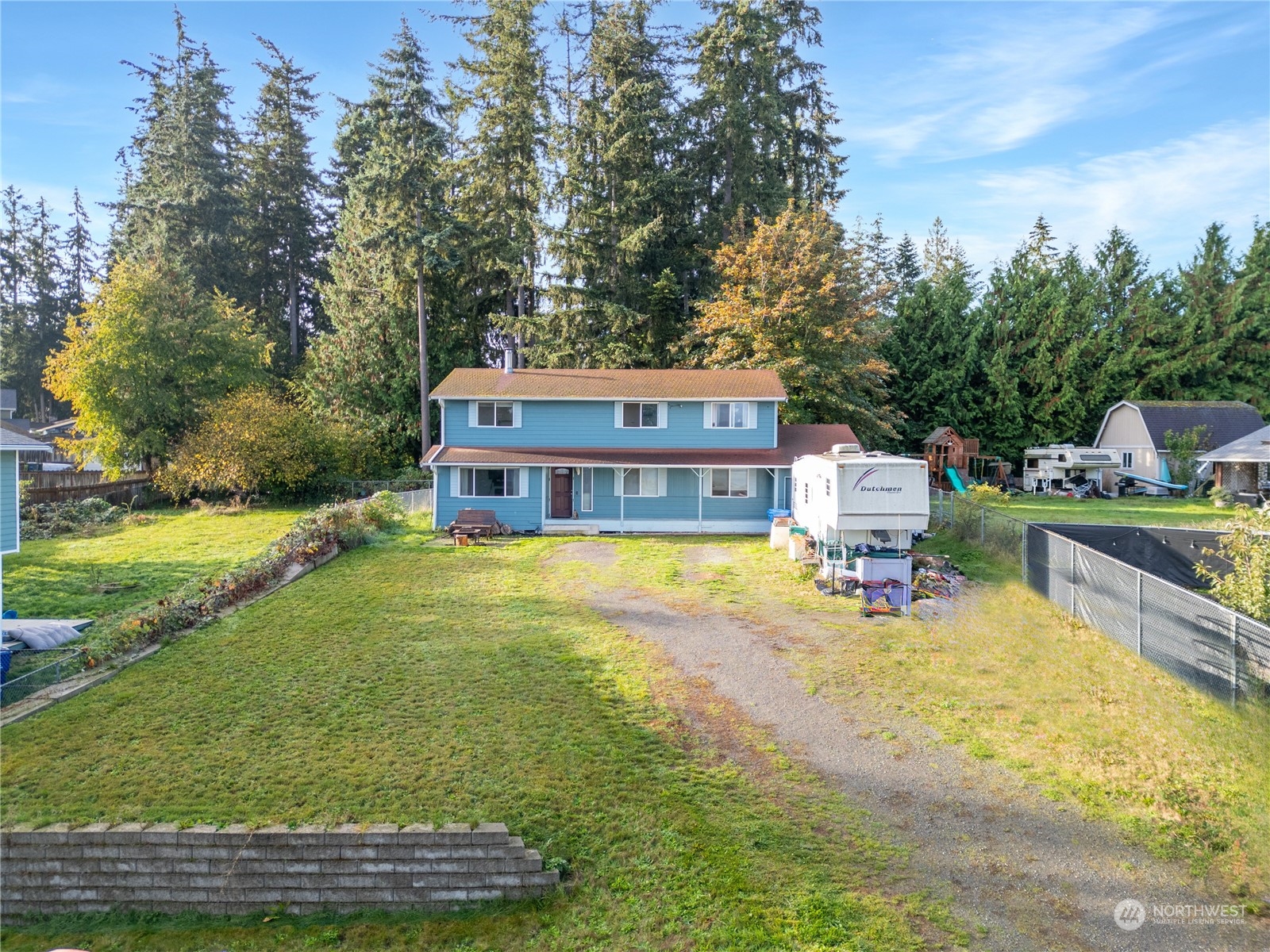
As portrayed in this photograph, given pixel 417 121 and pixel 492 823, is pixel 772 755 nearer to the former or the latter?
pixel 492 823

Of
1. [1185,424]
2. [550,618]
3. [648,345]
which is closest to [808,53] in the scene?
[648,345]

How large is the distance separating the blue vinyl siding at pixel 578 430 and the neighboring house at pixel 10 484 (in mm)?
12391

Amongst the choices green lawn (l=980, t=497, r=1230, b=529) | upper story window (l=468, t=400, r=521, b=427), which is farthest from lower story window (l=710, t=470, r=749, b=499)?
green lawn (l=980, t=497, r=1230, b=529)

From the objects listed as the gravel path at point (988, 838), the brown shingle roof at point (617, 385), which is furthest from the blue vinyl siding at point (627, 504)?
the gravel path at point (988, 838)

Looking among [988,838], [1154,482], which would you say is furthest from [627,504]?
[1154,482]

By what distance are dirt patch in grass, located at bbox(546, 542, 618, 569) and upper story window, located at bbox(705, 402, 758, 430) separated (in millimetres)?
5864

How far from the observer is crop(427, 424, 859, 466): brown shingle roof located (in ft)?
77.7

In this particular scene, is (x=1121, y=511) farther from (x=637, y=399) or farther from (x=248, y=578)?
(x=248, y=578)

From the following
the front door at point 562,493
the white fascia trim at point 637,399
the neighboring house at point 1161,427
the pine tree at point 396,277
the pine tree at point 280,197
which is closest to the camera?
the white fascia trim at point 637,399

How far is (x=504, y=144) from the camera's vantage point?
3672 cm

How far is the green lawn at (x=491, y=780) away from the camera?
5.84m

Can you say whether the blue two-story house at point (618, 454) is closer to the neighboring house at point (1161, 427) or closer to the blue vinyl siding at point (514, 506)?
the blue vinyl siding at point (514, 506)

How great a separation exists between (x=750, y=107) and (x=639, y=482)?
22732 millimetres

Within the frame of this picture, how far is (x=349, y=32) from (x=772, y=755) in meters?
19.5
